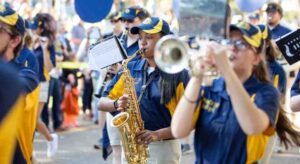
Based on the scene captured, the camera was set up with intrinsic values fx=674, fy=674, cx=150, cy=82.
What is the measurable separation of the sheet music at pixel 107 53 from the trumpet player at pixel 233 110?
4.95 feet

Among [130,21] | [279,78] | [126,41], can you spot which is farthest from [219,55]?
[130,21]

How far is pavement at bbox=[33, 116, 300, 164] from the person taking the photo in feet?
29.1

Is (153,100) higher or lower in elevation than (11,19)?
lower

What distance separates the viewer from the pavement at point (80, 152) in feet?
29.1

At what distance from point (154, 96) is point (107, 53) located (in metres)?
0.50

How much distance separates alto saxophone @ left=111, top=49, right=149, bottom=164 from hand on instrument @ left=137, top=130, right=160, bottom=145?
0.13 ft

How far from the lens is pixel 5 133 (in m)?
2.38

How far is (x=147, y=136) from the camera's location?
4.92 m

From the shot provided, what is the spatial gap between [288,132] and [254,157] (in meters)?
0.35

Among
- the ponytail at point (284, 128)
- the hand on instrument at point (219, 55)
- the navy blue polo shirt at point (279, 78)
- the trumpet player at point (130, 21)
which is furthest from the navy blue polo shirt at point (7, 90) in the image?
the trumpet player at point (130, 21)

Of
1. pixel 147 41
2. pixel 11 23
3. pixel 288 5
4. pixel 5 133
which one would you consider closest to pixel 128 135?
pixel 147 41

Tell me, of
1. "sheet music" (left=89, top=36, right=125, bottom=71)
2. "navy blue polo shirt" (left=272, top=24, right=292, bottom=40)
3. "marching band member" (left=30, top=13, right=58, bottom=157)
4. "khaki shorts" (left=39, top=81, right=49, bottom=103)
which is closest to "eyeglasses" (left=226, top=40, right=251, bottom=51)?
"sheet music" (left=89, top=36, right=125, bottom=71)

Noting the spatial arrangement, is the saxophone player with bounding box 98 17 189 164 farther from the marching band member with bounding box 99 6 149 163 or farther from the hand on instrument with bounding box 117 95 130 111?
the marching band member with bounding box 99 6 149 163

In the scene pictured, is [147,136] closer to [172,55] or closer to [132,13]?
[172,55]
